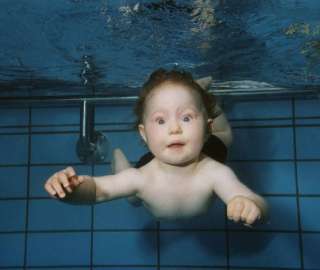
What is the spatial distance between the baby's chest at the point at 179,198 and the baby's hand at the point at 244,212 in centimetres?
77

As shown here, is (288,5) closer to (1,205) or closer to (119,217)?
(119,217)

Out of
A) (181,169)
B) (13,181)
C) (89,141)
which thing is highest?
(89,141)

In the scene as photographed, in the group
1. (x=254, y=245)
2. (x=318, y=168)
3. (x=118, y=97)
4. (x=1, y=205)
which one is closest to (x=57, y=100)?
(x=118, y=97)

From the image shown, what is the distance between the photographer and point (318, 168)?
428cm

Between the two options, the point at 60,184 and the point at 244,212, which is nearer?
the point at 244,212

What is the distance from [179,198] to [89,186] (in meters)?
0.60

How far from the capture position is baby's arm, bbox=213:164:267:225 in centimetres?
169

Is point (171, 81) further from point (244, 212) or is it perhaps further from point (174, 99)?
point (244, 212)

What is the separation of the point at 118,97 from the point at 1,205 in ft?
5.87

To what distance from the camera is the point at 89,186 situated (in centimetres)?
226

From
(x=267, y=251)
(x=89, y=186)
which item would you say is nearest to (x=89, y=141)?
(x=89, y=186)

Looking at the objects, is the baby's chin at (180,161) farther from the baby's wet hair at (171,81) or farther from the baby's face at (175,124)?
the baby's wet hair at (171,81)

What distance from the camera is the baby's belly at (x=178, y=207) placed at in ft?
8.46

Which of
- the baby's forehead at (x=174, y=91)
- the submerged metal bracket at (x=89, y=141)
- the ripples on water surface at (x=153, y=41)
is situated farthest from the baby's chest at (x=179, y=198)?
the submerged metal bracket at (x=89, y=141)
